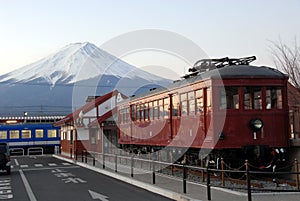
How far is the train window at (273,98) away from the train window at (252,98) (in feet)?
0.95

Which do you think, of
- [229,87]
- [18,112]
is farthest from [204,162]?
[18,112]

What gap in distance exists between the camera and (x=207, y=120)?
14.6m

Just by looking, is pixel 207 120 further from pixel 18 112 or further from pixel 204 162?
pixel 18 112

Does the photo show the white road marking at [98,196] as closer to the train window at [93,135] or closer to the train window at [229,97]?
the train window at [229,97]

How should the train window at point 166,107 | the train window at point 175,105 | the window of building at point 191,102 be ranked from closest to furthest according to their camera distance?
the window of building at point 191,102, the train window at point 175,105, the train window at point 166,107

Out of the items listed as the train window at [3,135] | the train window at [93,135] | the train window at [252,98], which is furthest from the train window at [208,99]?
the train window at [3,135]

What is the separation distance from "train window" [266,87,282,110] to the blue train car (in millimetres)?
37128

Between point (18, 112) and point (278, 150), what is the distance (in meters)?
138

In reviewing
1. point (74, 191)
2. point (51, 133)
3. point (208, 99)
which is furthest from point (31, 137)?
point (208, 99)

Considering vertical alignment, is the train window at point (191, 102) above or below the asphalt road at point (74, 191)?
above

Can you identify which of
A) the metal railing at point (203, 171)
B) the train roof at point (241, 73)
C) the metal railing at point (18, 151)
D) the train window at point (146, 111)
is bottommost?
the metal railing at point (18, 151)

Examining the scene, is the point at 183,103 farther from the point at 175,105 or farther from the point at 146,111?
the point at 146,111

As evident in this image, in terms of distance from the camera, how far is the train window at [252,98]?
14.8 meters

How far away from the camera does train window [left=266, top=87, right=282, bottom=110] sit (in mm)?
14906
